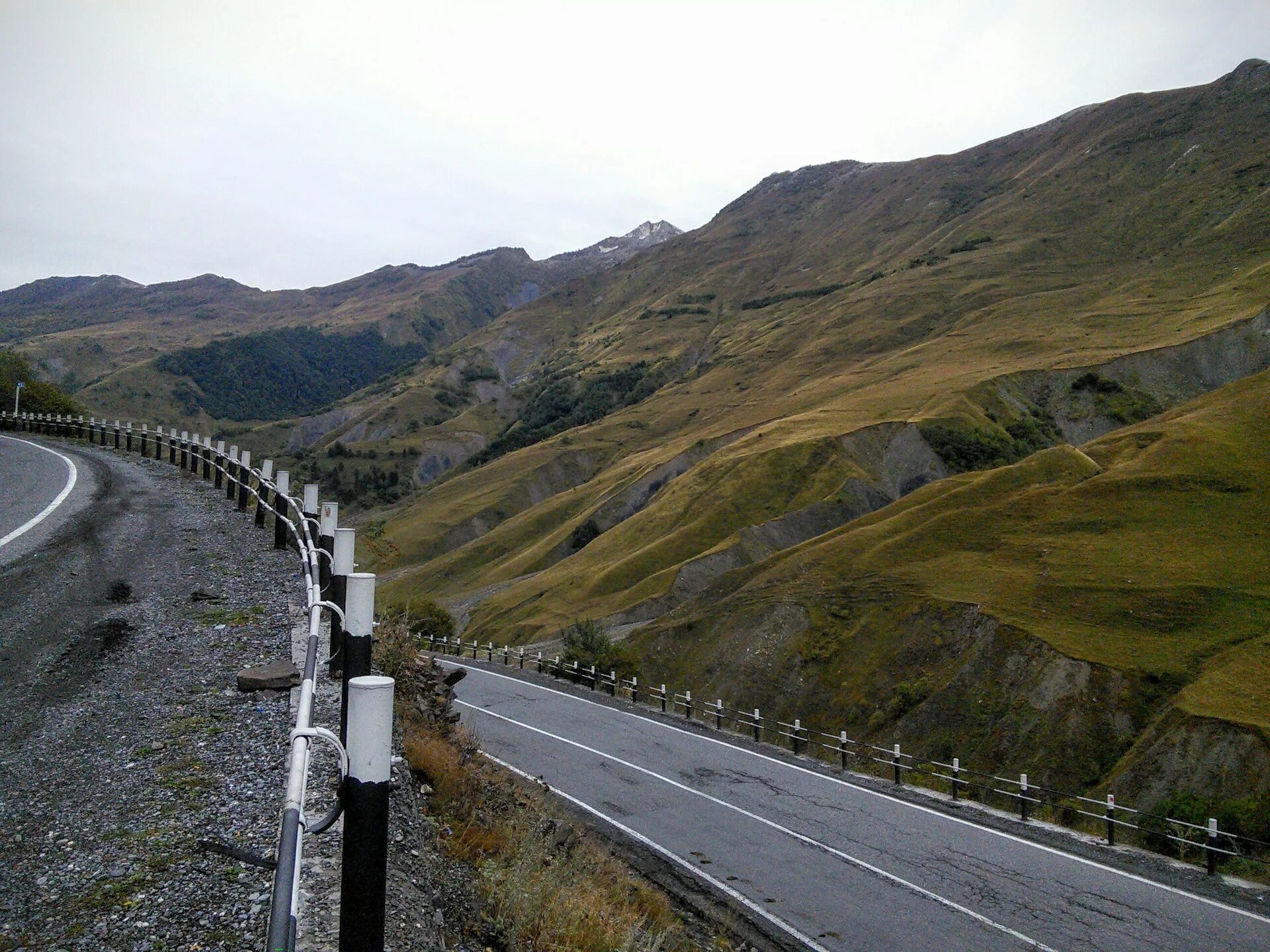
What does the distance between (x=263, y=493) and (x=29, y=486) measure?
6.13 m

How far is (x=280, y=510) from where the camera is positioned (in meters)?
13.2

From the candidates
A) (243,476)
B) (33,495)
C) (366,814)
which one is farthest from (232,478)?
(366,814)

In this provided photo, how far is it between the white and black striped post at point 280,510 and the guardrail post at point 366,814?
9.54 meters

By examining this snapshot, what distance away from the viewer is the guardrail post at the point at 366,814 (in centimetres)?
297

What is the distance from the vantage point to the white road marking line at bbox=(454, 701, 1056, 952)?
11.4 metres

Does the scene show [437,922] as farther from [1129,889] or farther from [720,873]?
[1129,889]

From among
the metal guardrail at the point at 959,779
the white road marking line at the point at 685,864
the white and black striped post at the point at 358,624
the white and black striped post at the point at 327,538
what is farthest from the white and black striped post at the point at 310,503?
the metal guardrail at the point at 959,779

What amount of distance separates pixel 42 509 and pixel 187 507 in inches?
93.9

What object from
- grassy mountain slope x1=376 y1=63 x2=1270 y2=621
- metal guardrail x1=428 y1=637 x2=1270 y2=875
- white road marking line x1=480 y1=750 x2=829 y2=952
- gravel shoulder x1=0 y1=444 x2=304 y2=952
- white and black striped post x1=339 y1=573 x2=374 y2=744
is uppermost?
grassy mountain slope x1=376 y1=63 x2=1270 y2=621

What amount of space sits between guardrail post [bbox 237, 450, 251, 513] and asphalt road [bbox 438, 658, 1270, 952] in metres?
8.47

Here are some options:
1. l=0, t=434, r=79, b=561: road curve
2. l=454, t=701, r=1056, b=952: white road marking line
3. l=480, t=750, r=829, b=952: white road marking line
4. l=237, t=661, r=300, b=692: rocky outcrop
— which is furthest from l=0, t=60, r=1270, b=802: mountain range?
l=454, t=701, r=1056, b=952: white road marking line

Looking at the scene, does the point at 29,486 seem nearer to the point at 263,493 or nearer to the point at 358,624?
the point at 263,493

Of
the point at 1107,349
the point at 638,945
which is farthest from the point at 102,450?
the point at 1107,349

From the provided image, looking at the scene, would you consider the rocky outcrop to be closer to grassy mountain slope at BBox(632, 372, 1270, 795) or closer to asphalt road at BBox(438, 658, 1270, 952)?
asphalt road at BBox(438, 658, 1270, 952)
